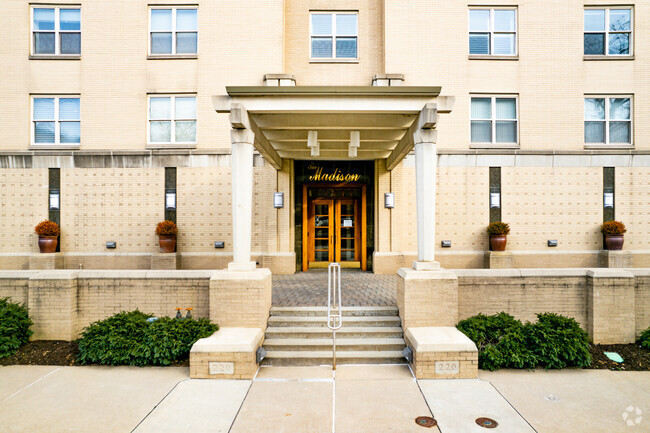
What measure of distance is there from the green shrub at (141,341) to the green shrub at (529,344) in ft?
17.4

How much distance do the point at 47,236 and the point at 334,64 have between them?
12.2 meters

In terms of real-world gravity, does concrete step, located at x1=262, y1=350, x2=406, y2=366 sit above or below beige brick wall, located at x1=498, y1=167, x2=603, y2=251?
below

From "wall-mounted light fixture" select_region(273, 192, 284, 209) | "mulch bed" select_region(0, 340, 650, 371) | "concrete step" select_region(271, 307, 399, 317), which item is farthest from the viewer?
"wall-mounted light fixture" select_region(273, 192, 284, 209)

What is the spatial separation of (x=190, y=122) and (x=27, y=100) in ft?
20.3

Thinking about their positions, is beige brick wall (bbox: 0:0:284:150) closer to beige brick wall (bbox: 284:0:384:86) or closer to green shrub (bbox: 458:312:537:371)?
beige brick wall (bbox: 284:0:384:86)

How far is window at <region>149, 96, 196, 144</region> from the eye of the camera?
44.9 feet

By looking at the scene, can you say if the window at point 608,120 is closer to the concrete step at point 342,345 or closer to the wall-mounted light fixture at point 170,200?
the concrete step at point 342,345

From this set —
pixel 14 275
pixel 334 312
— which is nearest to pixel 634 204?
pixel 334 312

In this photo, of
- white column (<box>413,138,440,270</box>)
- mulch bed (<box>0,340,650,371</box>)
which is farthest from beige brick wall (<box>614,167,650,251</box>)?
white column (<box>413,138,440,270</box>)

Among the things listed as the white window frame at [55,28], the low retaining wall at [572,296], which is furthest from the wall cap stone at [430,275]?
the white window frame at [55,28]

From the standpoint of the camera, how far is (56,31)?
1377 cm

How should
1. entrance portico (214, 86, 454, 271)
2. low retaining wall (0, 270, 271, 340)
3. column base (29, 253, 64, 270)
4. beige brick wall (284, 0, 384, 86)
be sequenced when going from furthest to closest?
beige brick wall (284, 0, 384, 86) < column base (29, 253, 64, 270) < low retaining wall (0, 270, 271, 340) < entrance portico (214, 86, 454, 271)

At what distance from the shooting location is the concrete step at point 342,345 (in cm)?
723

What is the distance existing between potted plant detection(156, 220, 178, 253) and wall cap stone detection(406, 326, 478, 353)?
9220 millimetres
